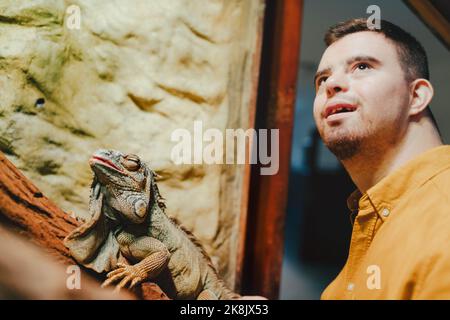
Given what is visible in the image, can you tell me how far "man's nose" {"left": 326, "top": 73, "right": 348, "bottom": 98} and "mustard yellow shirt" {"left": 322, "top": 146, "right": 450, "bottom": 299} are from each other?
300 mm

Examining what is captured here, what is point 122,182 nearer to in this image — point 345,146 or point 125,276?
point 125,276

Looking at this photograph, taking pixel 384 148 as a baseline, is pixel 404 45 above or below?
above

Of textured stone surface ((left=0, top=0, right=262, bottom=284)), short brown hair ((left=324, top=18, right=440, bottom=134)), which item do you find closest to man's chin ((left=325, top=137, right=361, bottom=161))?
short brown hair ((left=324, top=18, right=440, bottom=134))

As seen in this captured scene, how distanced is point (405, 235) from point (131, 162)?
86 cm

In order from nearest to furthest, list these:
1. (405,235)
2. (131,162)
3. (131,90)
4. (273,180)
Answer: (405,235), (131,162), (131,90), (273,180)

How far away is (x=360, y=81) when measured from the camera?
50.8 inches

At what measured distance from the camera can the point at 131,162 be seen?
1.39 meters

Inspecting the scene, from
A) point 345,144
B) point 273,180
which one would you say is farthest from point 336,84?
point 273,180

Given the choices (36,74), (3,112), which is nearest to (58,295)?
(3,112)

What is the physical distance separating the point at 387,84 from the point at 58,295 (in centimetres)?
118

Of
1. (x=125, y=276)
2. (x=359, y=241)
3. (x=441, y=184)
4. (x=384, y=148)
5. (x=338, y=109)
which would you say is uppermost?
(x=338, y=109)

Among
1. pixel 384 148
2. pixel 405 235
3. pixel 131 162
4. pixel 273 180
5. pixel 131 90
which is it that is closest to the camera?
pixel 405 235

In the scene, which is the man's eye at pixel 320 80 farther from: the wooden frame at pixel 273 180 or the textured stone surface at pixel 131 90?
the textured stone surface at pixel 131 90

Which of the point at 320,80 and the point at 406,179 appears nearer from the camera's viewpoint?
the point at 406,179
